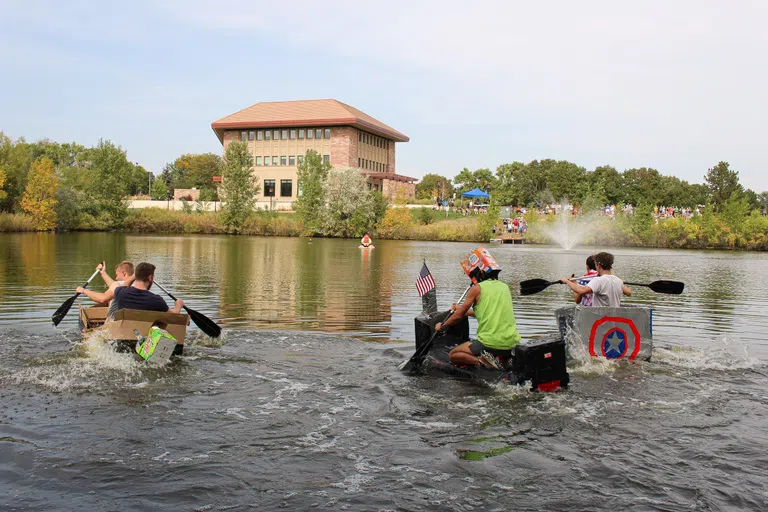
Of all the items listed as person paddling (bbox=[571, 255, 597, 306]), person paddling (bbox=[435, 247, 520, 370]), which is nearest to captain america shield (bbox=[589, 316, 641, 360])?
person paddling (bbox=[571, 255, 597, 306])

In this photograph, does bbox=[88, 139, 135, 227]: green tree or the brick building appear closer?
bbox=[88, 139, 135, 227]: green tree

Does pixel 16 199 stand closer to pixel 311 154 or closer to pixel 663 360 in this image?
pixel 311 154

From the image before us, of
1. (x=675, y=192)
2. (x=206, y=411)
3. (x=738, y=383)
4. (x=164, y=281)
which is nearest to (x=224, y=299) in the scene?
(x=164, y=281)

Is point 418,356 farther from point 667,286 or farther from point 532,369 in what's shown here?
point 667,286

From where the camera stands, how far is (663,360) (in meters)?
11.5

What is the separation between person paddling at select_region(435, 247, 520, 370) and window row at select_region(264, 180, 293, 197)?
3981 inches

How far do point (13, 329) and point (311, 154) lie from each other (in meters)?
71.3

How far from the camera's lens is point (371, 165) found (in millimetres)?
112688

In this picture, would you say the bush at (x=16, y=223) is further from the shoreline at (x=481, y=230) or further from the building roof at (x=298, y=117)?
the building roof at (x=298, y=117)

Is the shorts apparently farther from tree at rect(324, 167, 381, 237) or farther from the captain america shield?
tree at rect(324, 167, 381, 237)

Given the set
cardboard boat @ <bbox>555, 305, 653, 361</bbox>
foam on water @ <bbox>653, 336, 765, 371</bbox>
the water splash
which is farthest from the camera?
the water splash

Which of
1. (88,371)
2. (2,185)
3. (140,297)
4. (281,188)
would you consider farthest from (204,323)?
(281,188)

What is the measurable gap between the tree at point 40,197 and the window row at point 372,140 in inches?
1995

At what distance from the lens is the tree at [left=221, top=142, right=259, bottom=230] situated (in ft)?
258
